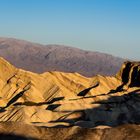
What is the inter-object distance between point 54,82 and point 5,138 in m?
105

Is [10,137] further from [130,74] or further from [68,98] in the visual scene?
[130,74]

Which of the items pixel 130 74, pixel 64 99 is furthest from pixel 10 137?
pixel 130 74

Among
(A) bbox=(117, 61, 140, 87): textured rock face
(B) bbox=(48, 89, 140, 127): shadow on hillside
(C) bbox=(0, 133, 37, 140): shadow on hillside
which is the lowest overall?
(A) bbox=(117, 61, 140, 87): textured rock face

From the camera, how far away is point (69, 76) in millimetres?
176250

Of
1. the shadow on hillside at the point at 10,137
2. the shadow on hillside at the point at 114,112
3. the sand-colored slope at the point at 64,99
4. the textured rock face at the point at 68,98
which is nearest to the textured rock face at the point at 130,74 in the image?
the textured rock face at the point at 68,98

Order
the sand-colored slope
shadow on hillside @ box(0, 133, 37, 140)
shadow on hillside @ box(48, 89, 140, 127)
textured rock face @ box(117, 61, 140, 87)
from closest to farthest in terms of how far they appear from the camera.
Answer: shadow on hillside @ box(0, 133, 37, 140)
shadow on hillside @ box(48, 89, 140, 127)
the sand-colored slope
textured rock face @ box(117, 61, 140, 87)

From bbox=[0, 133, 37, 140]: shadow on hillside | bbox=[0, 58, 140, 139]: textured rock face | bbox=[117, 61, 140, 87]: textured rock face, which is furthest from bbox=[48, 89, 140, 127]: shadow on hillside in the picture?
bbox=[0, 133, 37, 140]: shadow on hillside

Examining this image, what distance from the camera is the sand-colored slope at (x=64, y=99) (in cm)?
10756

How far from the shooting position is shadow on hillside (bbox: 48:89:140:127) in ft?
350

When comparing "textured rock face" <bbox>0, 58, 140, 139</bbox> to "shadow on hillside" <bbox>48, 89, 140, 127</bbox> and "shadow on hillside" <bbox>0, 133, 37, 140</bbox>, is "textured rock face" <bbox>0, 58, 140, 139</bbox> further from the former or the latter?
"shadow on hillside" <bbox>0, 133, 37, 140</bbox>

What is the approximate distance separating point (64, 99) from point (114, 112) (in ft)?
71.8

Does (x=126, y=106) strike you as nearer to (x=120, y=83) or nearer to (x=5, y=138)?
(x=120, y=83)

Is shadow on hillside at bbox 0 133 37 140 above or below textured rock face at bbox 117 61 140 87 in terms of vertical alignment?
above

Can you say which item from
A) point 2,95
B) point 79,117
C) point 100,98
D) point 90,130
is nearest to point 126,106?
point 100,98
